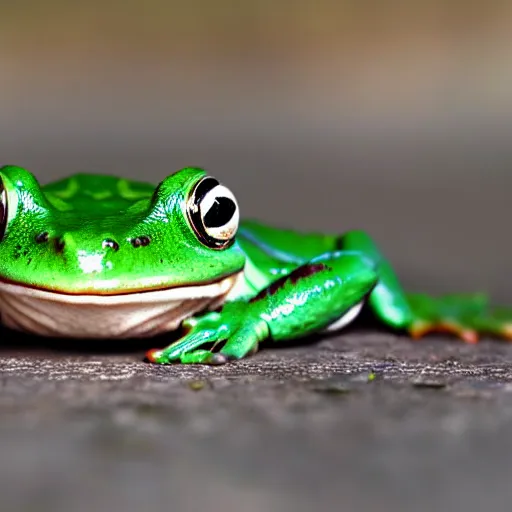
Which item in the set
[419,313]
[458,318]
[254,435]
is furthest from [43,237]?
[458,318]

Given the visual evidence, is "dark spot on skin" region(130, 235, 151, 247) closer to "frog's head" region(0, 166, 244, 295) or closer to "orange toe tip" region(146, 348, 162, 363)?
"frog's head" region(0, 166, 244, 295)

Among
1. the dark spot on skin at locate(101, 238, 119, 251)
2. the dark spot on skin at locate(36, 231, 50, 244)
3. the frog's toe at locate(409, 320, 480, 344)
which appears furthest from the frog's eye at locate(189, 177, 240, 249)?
the frog's toe at locate(409, 320, 480, 344)

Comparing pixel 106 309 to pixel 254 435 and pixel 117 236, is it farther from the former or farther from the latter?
pixel 254 435

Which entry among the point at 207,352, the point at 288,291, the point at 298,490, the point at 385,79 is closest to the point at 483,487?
the point at 298,490

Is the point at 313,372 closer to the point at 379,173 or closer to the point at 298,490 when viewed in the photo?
the point at 298,490

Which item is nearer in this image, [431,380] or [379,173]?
[431,380]

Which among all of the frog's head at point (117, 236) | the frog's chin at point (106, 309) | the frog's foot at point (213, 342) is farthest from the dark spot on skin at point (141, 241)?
the frog's foot at point (213, 342)
